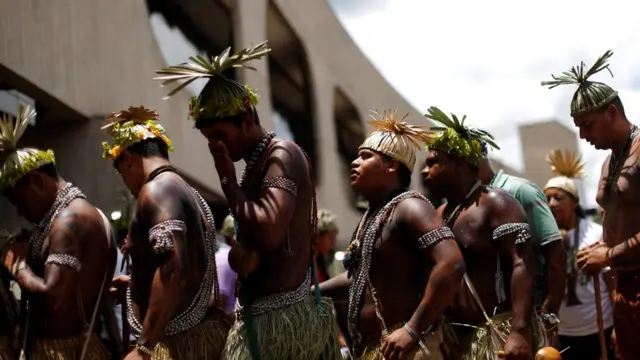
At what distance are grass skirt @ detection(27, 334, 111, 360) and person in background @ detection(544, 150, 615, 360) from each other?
13.2 ft

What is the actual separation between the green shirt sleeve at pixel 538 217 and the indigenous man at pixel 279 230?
1747 mm

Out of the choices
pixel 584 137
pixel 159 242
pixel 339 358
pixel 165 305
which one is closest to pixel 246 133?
pixel 159 242

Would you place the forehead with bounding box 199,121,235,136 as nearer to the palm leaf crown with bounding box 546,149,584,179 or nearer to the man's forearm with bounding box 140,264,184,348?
the man's forearm with bounding box 140,264,184,348

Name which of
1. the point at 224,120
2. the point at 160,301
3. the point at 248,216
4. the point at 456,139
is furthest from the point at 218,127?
the point at 456,139

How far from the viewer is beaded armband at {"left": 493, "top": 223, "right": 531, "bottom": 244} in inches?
158

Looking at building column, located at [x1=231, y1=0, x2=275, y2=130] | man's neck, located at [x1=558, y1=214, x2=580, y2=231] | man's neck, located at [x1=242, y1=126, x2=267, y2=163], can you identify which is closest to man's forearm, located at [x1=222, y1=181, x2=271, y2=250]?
man's neck, located at [x1=242, y1=126, x2=267, y2=163]

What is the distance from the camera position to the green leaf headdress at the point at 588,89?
427 centimetres

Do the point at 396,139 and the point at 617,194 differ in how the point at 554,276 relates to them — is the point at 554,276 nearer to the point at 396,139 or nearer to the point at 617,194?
the point at 617,194

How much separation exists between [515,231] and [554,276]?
695 millimetres

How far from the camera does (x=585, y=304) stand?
6.63 metres

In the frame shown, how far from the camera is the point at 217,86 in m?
3.32

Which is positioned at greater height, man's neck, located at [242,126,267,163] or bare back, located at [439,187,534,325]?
man's neck, located at [242,126,267,163]

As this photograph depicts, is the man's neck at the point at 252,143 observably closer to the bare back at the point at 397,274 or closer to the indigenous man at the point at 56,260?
the bare back at the point at 397,274

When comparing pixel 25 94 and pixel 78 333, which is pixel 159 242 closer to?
pixel 78 333
